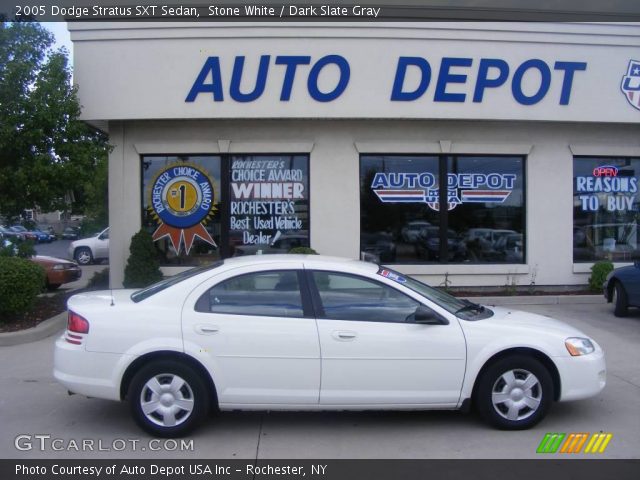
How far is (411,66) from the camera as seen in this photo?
1197 centimetres

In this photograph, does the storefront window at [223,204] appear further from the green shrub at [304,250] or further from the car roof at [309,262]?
the car roof at [309,262]

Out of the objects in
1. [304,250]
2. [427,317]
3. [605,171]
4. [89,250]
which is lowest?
[427,317]

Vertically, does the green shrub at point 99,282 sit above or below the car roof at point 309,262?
below

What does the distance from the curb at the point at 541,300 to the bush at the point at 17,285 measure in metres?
7.74

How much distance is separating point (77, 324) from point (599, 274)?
10563 mm

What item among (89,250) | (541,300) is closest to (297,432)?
(541,300)

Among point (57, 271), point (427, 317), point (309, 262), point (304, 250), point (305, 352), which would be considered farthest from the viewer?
point (57, 271)

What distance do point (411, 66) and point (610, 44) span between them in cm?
419

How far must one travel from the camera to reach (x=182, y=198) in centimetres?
1266

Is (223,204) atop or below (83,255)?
atop

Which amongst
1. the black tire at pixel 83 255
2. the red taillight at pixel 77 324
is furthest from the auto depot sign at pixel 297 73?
the black tire at pixel 83 255

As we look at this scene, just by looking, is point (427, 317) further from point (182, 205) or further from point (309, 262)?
point (182, 205)

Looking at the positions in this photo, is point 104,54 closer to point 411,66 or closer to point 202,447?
point 411,66

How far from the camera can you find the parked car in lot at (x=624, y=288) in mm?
10477
